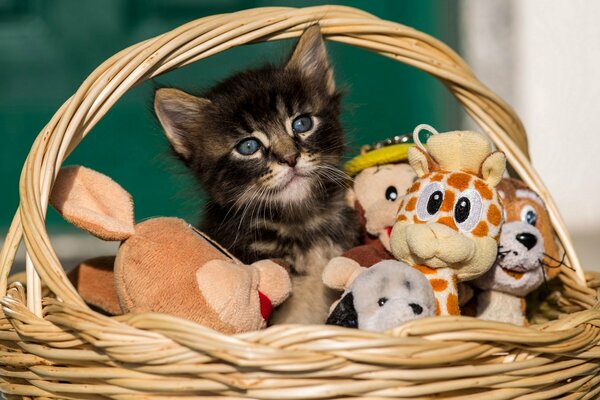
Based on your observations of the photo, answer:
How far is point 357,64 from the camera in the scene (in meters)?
3.38

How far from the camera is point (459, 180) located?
58.4 inches

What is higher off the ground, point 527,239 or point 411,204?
point 411,204

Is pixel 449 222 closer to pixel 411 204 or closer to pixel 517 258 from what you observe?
pixel 411 204

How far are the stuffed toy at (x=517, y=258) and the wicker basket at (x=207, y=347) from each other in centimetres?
23

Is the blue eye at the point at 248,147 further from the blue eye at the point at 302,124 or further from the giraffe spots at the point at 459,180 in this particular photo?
the giraffe spots at the point at 459,180

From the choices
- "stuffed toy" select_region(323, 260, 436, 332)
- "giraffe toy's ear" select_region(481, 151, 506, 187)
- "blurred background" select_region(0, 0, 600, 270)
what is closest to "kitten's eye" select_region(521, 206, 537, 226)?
"giraffe toy's ear" select_region(481, 151, 506, 187)

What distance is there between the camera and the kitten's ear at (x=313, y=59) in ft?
6.01

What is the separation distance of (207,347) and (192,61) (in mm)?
730

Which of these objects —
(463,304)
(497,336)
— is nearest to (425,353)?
(497,336)

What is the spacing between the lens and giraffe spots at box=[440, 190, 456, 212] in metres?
1.46

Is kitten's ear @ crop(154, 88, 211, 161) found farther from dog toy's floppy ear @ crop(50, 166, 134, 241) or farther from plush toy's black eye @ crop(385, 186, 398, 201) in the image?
plush toy's black eye @ crop(385, 186, 398, 201)

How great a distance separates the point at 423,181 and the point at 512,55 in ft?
7.61

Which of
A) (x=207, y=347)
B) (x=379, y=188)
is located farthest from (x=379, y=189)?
(x=207, y=347)

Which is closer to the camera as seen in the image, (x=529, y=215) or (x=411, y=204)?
(x=411, y=204)
